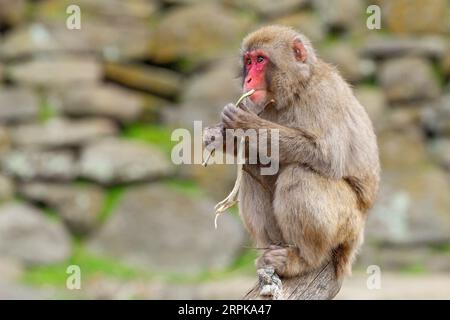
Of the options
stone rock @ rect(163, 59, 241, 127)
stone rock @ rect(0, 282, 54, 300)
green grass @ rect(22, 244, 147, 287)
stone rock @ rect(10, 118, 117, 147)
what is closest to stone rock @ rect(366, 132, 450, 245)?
stone rock @ rect(163, 59, 241, 127)

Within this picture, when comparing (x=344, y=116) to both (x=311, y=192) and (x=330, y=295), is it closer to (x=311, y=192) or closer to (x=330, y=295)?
(x=311, y=192)

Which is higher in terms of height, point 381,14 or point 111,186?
point 381,14

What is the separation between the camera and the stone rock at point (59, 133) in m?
10.7

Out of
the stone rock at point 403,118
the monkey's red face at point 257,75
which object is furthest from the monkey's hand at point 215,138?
the stone rock at point 403,118

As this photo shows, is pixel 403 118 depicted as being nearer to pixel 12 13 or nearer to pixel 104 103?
pixel 104 103

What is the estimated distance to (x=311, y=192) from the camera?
17.1ft

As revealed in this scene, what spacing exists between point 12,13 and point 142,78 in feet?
6.23

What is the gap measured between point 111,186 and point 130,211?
0.46 m

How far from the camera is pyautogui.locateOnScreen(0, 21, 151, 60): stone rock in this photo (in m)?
11.2

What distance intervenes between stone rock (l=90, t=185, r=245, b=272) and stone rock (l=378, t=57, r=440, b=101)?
8.79ft

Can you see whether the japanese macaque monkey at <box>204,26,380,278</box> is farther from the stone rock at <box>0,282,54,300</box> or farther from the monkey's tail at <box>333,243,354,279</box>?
the stone rock at <box>0,282,54,300</box>

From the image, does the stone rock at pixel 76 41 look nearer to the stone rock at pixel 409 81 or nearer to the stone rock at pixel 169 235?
the stone rock at pixel 169 235

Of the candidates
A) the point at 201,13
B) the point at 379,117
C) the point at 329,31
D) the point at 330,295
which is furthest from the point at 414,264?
the point at 330,295

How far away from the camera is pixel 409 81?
11211 millimetres
